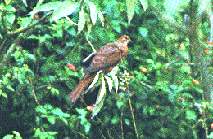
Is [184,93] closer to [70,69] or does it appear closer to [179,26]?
[70,69]

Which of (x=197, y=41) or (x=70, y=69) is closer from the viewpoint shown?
(x=197, y=41)

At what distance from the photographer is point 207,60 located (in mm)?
2184

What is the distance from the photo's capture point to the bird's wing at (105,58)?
351cm

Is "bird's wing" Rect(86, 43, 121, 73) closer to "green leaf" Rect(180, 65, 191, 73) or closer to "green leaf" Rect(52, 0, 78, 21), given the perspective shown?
"green leaf" Rect(180, 65, 191, 73)

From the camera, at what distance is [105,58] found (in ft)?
11.8

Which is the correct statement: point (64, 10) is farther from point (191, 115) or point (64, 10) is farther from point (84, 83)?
point (191, 115)

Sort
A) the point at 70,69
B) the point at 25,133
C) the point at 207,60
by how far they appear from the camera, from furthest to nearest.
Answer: the point at 25,133
the point at 70,69
the point at 207,60

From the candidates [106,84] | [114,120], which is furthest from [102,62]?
[114,120]

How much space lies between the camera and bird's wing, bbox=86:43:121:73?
3510 millimetres

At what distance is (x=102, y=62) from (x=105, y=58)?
2.6 inches

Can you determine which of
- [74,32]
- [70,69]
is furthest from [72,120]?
[74,32]

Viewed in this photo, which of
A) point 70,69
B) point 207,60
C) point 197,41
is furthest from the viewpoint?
point 70,69

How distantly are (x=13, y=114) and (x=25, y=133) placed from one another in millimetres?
201

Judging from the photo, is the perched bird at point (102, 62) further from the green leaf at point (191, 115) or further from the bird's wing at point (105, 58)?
the green leaf at point (191, 115)
